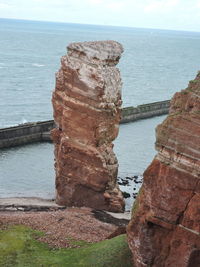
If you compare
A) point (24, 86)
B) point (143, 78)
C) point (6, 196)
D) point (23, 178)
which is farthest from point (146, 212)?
point (143, 78)

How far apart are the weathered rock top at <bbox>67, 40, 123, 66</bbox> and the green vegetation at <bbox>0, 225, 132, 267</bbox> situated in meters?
13.9

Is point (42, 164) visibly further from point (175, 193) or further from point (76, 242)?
point (175, 193)

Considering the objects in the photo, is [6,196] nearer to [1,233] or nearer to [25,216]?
[25,216]

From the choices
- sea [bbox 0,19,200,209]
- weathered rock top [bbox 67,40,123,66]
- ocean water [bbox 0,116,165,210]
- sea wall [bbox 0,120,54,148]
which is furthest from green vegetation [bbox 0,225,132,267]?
sea wall [bbox 0,120,54,148]

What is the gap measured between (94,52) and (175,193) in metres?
19.0

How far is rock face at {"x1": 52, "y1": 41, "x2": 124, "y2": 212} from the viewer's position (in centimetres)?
3859

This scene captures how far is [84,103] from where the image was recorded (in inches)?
1537

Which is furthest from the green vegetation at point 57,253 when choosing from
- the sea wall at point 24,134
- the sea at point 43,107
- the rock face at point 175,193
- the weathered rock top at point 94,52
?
the sea wall at point 24,134

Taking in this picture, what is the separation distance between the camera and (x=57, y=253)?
30.3m

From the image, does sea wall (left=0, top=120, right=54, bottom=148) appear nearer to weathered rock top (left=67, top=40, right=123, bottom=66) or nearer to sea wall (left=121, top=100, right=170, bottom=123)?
sea wall (left=121, top=100, right=170, bottom=123)

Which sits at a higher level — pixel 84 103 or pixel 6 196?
pixel 84 103

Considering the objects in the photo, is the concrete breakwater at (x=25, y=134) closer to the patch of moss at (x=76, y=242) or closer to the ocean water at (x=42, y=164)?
the ocean water at (x=42, y=164)

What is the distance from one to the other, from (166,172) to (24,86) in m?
98.6

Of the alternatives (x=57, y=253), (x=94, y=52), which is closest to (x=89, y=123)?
(x=94, y=52)
